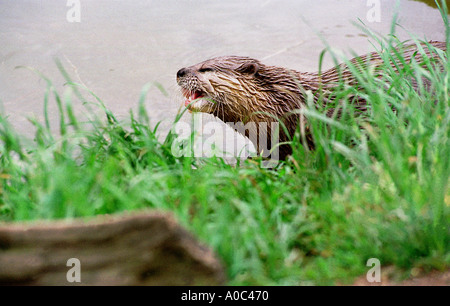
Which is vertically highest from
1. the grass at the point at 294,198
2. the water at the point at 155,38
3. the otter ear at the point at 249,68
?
the water at the point at 155,38

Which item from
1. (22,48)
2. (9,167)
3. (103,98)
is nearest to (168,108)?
(103,98)

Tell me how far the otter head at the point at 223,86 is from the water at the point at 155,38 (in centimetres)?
84

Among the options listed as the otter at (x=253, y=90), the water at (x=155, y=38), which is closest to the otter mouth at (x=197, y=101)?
the otter at (x=253, y=90)

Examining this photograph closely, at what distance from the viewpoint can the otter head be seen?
354 cm

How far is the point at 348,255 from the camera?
1.98m

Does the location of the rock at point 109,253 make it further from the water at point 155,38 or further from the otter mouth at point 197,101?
the water at point 155,38

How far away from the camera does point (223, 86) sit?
3559 mm

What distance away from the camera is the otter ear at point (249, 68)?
11.7 ft

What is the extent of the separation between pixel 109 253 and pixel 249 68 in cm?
203
